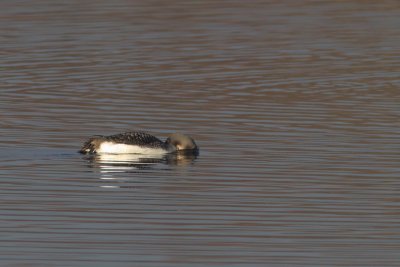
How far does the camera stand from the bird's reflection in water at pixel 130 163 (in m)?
16.9

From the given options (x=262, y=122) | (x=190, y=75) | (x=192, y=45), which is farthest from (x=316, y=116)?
(x=192, y=45)

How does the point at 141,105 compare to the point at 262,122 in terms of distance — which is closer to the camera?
the point at 262,122

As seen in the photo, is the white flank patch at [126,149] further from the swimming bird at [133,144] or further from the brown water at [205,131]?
the brown water at [205,131]

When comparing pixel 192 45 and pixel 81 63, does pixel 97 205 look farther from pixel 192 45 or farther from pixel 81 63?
pixel 192 45

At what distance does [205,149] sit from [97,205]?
3929 millimetres

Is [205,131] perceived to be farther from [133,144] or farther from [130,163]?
[130,163]

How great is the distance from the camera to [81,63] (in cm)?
2739

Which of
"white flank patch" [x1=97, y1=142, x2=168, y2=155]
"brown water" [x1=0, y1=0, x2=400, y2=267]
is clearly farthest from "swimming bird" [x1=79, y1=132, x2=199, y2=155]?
"brown water" [x1=0, y1=0, x2=400, y2=267]

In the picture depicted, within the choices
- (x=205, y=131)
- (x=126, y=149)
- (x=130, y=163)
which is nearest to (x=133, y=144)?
(x=126, y=149)

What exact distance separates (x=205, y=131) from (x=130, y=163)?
2241mm

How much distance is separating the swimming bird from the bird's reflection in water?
7 cm

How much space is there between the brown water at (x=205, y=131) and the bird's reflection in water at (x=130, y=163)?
47mm

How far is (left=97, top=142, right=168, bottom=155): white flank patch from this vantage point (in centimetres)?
1798

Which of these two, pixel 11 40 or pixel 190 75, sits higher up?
pixel 11 40
